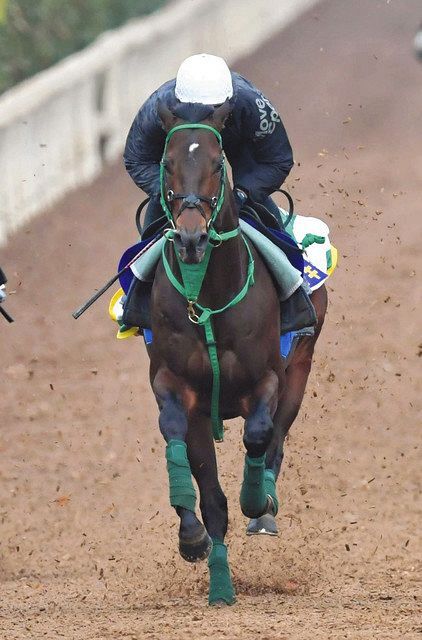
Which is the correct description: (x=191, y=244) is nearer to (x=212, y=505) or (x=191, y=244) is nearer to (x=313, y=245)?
(x=212, y=505)

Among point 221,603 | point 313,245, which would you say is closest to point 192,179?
point 221,603

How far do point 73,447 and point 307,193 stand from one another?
21.9 feet

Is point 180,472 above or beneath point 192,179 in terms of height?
beneath

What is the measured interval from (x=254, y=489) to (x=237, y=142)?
1.73 metres

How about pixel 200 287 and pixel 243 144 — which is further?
pixel 243 144

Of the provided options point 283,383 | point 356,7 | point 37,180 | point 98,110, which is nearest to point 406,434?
point 283,383

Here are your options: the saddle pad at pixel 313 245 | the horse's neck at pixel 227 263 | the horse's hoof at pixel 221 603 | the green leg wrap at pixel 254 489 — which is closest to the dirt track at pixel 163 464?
the horse's hoof at pixel 221 603

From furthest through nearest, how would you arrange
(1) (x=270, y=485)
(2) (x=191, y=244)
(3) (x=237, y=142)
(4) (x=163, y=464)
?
(4) (x=163, y=464) → (1) (x=270, y=485) → (3) (x=237, y=142) → (2) (x=191, y=244)

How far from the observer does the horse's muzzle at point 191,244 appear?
636 cm

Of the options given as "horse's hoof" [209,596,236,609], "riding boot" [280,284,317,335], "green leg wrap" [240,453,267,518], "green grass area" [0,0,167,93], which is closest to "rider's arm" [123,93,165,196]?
"riding boot" [280,284,317,335]

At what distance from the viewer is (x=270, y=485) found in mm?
8125

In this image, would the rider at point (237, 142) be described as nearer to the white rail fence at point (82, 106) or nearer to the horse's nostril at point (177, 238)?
the horse's nostril at point (177, 238)

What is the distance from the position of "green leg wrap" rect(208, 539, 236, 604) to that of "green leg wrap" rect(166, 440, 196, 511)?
0.63 meters

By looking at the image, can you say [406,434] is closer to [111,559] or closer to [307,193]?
[111,559]
